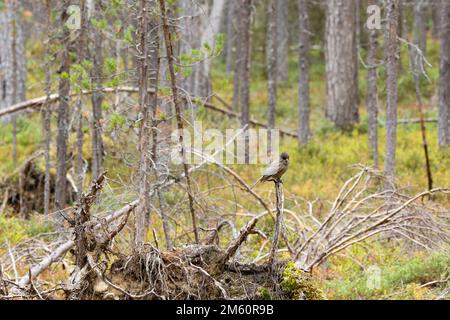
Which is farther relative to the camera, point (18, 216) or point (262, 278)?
point (18, 216)

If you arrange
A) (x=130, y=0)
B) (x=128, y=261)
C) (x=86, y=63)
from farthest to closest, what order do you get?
(x=86, y=63), (x=130, y=0), (x=128, y=261)

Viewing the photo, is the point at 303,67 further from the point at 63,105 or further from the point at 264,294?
the point at 264,294

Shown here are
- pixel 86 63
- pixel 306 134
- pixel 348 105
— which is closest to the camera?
pixel 86 63

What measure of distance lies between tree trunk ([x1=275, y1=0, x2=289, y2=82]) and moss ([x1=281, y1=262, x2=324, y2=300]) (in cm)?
2244

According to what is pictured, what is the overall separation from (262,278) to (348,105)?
12.8m

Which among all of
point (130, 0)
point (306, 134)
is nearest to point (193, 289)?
point (130, 0)

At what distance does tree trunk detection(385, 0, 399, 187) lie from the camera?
11.7 m

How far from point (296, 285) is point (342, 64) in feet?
43.7

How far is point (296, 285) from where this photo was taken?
6.70 metres

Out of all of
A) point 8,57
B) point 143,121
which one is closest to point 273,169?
point 143,121

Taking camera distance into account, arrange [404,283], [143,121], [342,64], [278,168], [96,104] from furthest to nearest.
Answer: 1. [342,64]
2. [96,104]
3. [404,283]
4. [143,121]
5. [278,168]
